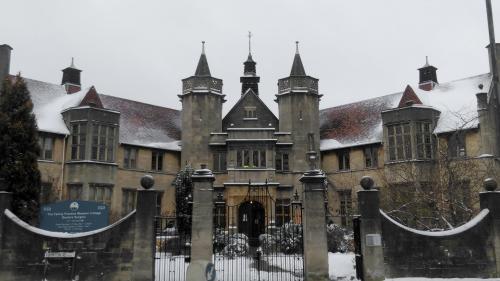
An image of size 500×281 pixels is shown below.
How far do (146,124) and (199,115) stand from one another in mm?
4852

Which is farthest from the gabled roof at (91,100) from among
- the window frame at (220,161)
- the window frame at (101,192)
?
the window frame at (220,161)

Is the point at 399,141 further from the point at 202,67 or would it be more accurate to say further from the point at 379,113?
the point at 202,67

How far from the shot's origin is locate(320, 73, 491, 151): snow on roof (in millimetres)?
33500

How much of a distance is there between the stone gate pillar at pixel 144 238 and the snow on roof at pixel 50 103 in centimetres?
1992

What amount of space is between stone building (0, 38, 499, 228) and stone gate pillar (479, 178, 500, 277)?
1568 centimetres

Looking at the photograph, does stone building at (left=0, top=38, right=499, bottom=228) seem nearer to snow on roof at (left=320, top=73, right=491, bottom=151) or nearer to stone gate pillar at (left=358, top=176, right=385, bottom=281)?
snow on roof at (left=320, top=73, right=491, bottom=151)

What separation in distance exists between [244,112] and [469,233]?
25905 mm

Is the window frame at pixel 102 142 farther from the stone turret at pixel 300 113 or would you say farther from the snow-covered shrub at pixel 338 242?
the snow-covered shrub at pixel 338 242

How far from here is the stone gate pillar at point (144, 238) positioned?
46.8 ft

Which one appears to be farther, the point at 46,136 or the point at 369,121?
the point at 369,121

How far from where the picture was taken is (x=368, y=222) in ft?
48.0

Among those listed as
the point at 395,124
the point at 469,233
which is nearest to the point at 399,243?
the point at 469,233

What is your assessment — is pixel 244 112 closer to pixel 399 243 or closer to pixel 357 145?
pixel 357 145

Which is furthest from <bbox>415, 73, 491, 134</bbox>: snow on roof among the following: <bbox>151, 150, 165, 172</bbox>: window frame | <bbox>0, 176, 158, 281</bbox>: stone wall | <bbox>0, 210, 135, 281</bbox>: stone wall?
<bbox>0, 210, 135, 281</bbox>: stone wall
